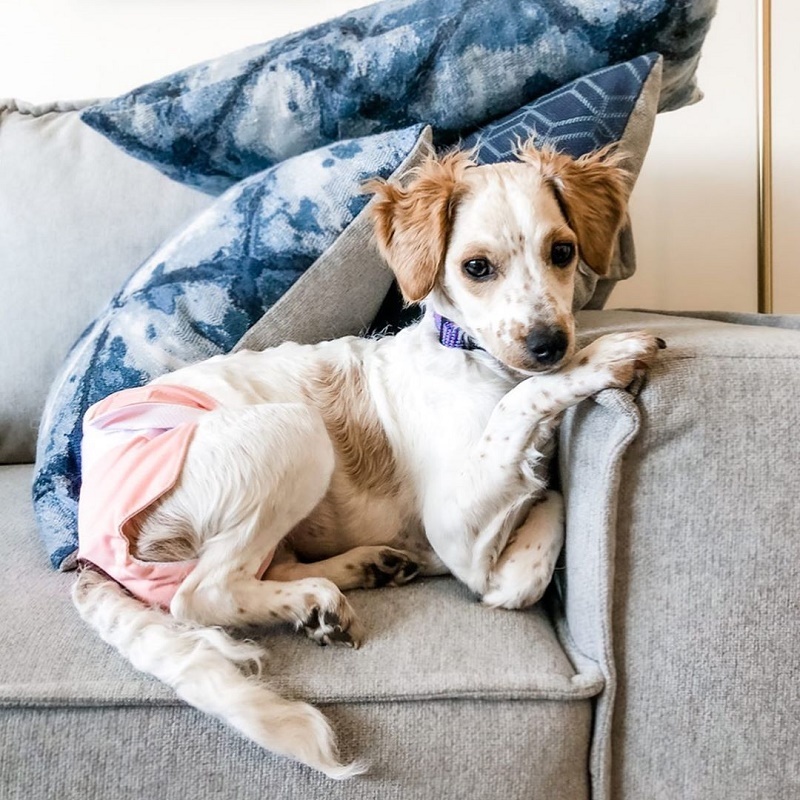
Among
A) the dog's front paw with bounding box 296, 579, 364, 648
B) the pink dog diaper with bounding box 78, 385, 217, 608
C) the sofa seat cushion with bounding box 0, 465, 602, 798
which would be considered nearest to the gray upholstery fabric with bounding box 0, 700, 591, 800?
the sofa seat cushion with bounding box 0, 465, 602, 798

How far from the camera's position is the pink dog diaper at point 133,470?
4.05 ft

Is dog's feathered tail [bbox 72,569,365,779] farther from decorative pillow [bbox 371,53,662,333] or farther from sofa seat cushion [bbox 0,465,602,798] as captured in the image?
decorative pillow [bbox 371,53,662,333]

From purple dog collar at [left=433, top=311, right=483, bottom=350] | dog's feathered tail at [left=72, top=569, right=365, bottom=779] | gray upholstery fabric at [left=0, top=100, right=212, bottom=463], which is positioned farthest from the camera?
gray upholstery fabric at [left=0, top=100, right=212, bottom=463]

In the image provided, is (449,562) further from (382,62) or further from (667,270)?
(667,270)

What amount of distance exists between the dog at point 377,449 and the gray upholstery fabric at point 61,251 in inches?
26.5

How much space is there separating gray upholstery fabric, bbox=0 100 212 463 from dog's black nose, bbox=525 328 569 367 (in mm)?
1157

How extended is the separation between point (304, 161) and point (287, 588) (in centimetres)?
93

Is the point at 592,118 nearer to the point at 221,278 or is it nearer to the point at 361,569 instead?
the point at 221,278

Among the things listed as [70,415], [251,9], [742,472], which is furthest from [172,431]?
[251,9]

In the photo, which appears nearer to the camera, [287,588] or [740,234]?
[287,588]

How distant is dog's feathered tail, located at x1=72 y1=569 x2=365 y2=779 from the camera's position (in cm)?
103

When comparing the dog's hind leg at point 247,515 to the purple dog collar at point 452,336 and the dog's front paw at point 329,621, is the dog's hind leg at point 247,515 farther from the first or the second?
the purple dog collar at point 452,336

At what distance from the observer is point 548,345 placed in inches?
48.4

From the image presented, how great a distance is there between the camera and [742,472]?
1.07 meters
